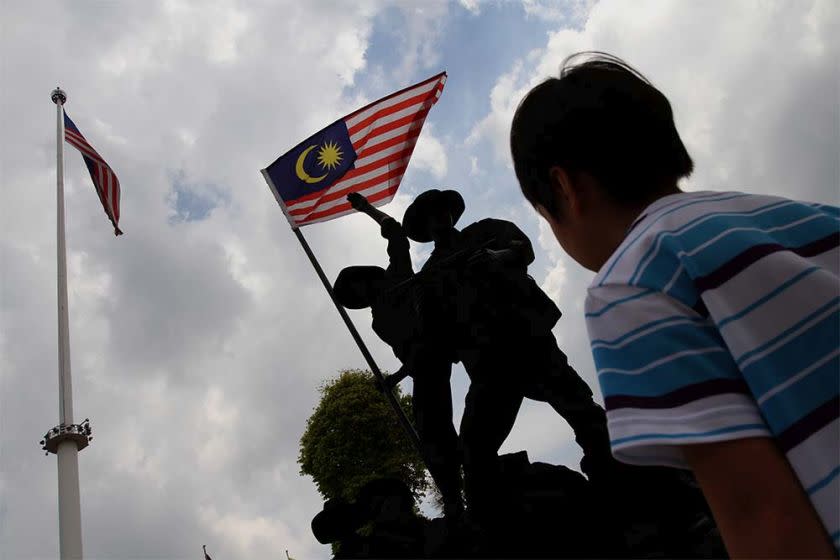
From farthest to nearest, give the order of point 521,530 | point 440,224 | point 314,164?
point 314,164
point 440,224
point 521,530

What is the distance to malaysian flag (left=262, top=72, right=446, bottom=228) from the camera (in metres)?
5.86

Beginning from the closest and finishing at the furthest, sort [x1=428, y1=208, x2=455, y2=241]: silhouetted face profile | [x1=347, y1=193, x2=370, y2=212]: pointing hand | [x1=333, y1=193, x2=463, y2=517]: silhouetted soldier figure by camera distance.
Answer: [x1=333, y1=193, x2=463, y2=517]: silhouetted soldier figure → [x1=428, y1=208, x2=455, y2=241]: silhouetted face profile → [x1=347, y1=193, x2=370, y2=212]: pointing hand

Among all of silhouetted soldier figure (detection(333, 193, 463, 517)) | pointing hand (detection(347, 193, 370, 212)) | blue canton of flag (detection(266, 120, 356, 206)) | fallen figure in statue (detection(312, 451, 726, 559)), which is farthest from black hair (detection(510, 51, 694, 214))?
blue canton of flag (detection(266, 120, 356, 206))

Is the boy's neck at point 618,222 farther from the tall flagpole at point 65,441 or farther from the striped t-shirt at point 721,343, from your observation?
the tall flagpole at point 65,441

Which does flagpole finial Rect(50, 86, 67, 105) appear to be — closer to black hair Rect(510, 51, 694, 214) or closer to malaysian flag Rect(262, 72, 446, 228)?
malaysian flag Rect(262, 72, 446, 228)

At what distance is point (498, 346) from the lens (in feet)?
12.0

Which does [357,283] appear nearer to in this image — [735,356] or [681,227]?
[681,227]

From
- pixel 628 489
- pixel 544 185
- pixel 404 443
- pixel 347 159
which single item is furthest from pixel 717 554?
pixel 404 443

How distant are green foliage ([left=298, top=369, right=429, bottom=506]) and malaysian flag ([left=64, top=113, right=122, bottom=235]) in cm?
701

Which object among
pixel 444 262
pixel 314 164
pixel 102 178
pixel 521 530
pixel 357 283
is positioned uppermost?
pixel 102 178

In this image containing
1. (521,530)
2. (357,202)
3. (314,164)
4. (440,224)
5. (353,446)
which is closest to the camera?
(521,530)

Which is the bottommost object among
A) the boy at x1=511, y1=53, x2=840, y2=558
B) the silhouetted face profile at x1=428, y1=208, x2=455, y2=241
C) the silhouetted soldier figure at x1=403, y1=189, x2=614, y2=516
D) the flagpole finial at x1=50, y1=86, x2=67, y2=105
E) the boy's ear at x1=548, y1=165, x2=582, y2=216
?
the boy at x1=511, y1=53, x2=840, y2=558

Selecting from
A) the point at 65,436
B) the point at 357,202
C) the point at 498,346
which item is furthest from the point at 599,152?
the point at 65,436

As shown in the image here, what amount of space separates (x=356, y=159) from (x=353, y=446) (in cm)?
1110
